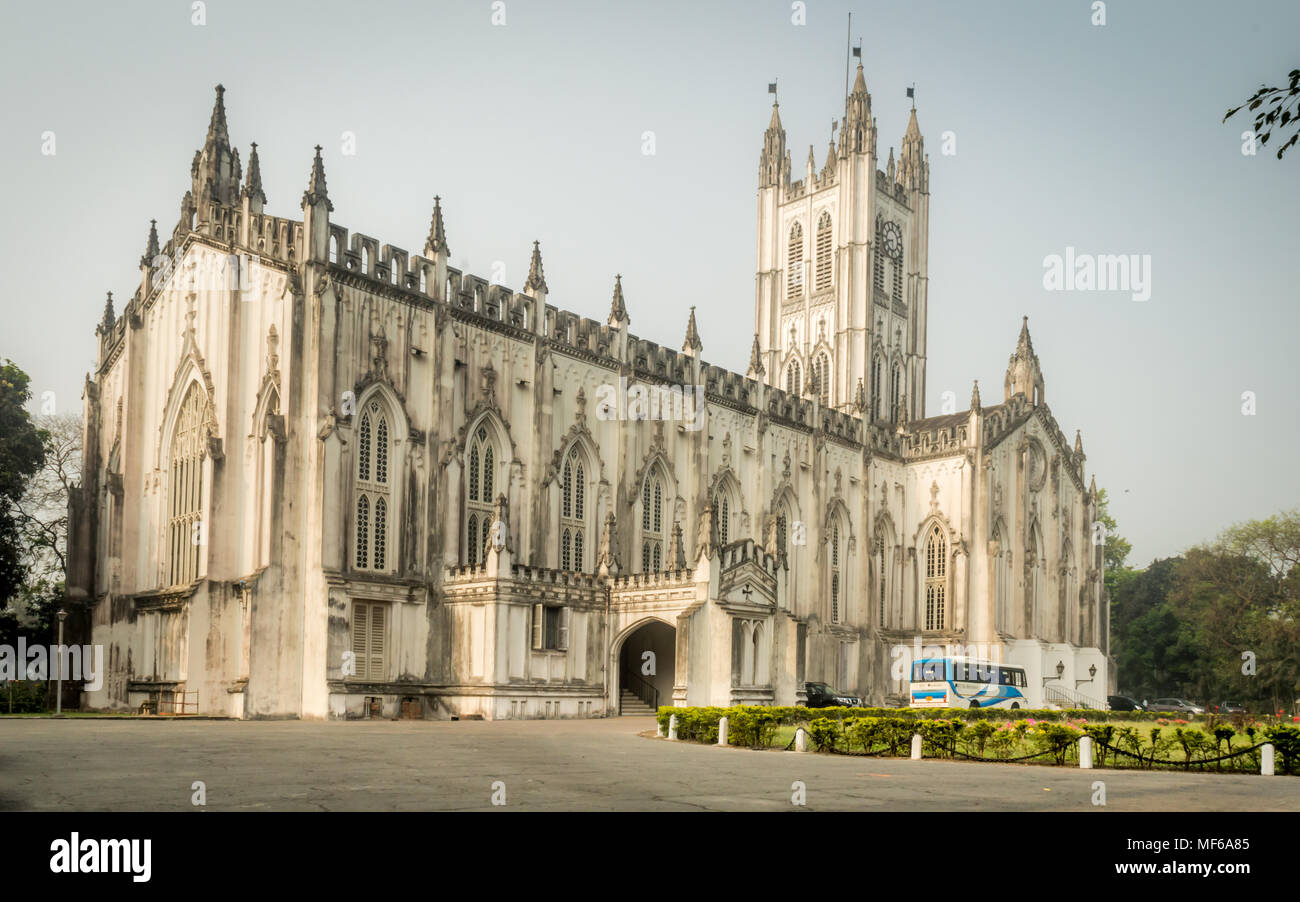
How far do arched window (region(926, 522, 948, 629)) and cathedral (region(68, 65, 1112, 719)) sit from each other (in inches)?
309

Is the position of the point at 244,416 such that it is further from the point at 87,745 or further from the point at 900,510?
the point at 900,510

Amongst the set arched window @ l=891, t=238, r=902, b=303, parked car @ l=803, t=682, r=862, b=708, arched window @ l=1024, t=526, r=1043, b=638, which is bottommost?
parked car @ l=803, t=682, r=862, b=708

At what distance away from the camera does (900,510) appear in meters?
67.0

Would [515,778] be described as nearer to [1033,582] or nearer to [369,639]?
[369,639]

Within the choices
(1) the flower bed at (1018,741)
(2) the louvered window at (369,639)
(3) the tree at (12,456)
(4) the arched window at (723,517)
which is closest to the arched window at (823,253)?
(4) the arched window at (723,517)

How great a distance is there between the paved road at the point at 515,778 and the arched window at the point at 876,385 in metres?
48.8

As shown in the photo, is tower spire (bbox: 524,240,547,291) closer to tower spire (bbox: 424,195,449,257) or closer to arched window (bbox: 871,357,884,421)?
tower spire (bbox: 424,195,449,257)

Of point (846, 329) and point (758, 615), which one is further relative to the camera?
point (846, 329)

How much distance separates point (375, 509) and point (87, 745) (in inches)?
716

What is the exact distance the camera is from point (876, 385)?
248ft

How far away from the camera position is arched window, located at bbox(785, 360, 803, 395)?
7688 cm

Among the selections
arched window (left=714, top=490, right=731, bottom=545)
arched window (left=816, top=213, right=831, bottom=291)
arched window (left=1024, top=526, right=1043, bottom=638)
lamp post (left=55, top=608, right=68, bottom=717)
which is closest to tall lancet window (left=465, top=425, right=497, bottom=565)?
lamp post (left=55, top=608, right=68, bottom=717)

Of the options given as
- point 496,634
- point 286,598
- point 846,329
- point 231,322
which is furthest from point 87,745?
point 846,329

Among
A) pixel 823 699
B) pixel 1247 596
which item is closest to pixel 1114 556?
pixel 1247 596
